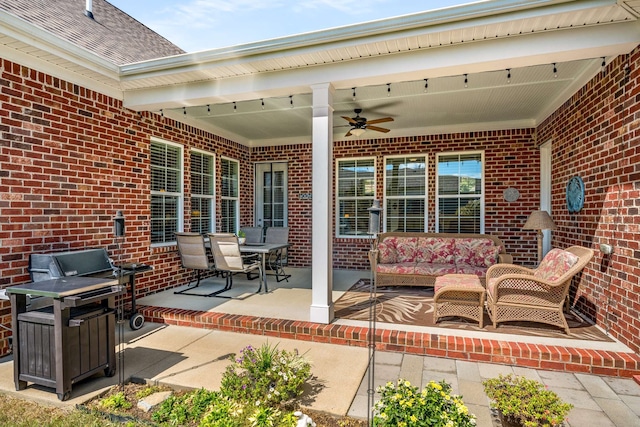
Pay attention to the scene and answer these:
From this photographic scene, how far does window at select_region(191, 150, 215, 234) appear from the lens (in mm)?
6180

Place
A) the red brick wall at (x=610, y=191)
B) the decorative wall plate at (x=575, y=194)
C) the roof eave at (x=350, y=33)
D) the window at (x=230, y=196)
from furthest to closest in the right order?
1. the window at (x=230, y=196)
2. the decorative wall plate at (x=575, y=194)
3. the red brick wall at (x=610, y=191)
4. the roof eave at (x=350, y=33)

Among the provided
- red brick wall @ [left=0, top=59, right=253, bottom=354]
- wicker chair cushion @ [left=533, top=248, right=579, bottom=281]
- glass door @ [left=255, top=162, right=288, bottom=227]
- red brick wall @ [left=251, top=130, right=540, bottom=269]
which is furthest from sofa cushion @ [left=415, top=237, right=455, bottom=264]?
red brick wall @ [left=0, top=59, right=253, bottom=354]

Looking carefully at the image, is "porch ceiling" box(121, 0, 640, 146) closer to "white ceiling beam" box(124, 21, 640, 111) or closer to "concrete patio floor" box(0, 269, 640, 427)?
"white ceiling beam" box(124, 21, 640, 111)

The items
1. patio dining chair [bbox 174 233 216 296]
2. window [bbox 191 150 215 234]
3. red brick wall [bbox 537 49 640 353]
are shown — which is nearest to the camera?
red brick wall [bbox 537 49 640 353]

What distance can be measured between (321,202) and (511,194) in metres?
4.44

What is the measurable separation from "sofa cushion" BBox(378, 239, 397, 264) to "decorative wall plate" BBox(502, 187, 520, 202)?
7.96 ft

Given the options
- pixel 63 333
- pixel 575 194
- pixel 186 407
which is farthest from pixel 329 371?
pixel 575 194

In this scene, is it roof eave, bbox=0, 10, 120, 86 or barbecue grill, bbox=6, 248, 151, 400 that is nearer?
barbecue grill, bbox=6, 248, 151, 400

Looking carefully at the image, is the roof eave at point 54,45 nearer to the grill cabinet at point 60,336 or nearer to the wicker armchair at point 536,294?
the grill cabinet at point 60,336

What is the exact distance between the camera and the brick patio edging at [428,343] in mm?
2850

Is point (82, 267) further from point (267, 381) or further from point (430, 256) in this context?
point (430, 256)

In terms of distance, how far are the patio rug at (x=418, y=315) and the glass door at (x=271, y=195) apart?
3302 millimetres

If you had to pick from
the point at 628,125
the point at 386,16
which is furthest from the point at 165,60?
the point at 628,125

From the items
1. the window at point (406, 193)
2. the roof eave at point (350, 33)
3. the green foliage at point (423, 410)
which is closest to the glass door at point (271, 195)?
the window at point (406, 193)
